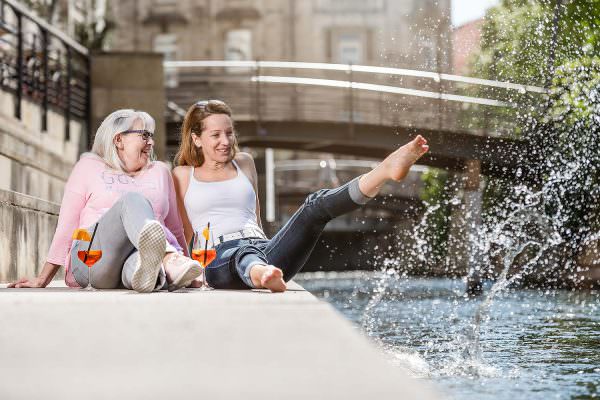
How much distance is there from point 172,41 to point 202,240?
44.9m

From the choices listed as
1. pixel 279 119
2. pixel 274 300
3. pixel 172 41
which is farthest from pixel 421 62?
pixel 274 300

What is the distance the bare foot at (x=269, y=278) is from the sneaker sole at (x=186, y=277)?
0.80ft

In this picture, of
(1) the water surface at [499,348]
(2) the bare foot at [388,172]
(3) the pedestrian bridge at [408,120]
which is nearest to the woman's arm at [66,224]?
(2) the bare foot at [388,172]

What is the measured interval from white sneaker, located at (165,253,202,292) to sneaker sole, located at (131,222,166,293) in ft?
0.39

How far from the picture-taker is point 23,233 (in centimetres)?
880

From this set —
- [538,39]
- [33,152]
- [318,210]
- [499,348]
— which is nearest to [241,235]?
[318,210]

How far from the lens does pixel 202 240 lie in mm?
5641

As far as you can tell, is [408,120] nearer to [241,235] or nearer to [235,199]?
[235,199]

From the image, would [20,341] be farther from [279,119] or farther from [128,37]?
[128,37]

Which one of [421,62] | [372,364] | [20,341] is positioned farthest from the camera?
[421,62]

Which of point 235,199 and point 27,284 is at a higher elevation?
point 235,199

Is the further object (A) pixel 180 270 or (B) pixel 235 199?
(B) pixel 235 199

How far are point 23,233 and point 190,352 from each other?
595 centimetres

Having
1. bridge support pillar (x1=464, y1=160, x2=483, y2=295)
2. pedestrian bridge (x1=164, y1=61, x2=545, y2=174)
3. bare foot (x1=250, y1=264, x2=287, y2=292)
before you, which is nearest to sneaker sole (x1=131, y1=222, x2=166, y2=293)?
bare foot (x1=250, y1=264, x2=287, y2=292)
